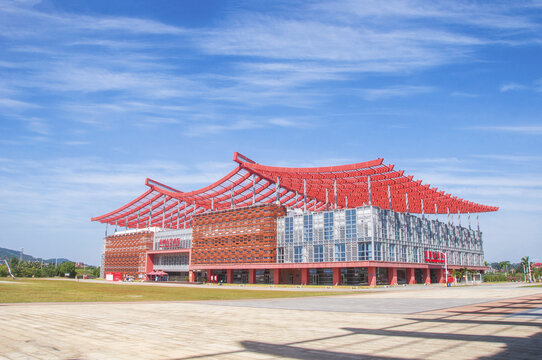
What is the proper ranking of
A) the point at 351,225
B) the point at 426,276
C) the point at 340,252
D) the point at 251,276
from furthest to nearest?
the point at 251,276 < the point at 426,276 < the point at 340,252 < the point at 351,225

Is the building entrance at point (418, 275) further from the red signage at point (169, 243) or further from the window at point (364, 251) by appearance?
the red signage at point (169, 243)

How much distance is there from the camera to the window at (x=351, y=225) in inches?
2581

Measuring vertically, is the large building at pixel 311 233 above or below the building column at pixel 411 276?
above

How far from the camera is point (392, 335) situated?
1056 cm

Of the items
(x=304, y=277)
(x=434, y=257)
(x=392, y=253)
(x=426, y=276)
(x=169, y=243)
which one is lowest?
(x=426, y=276)

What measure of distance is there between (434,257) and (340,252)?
26679mm

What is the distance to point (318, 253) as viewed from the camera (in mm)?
69188

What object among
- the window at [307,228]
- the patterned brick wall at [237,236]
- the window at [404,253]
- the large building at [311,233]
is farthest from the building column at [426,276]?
the patterned brick wall at [237,236]

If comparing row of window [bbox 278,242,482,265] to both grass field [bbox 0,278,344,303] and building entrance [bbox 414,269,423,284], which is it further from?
grass field [bbox 0,278,344,303]

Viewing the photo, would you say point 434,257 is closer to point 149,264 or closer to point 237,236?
point 237,236

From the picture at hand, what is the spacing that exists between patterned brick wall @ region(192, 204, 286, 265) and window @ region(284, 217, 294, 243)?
7.90 feet

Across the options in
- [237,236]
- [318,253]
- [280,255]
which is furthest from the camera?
[237,236]

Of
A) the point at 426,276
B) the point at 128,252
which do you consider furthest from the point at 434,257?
the point at 128,252

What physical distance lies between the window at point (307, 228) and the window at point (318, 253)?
6.92ft
